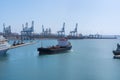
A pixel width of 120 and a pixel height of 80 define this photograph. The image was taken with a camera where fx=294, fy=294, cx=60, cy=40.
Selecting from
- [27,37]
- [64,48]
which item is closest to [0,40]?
[64,48]

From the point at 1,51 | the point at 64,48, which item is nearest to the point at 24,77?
the point at 1,51

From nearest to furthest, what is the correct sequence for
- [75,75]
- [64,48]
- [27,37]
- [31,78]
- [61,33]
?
[31,78], [75,75], [64,48], [27,37], [61,33]

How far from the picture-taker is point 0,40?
149ft

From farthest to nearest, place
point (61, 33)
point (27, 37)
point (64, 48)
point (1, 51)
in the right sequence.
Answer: point (61, 33), point (27, 37), point (64, 48), point (1, 51)

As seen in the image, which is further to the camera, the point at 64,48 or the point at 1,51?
the point at 64,48

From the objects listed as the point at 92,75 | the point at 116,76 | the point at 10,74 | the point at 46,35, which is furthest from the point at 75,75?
the point at 46,35

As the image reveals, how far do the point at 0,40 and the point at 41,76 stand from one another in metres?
23.1

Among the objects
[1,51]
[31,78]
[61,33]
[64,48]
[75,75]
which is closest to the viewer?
[31,78]

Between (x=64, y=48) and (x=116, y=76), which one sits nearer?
(x=116, y=76)

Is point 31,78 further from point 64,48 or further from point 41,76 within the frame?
point 64,48

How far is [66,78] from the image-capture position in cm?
2300

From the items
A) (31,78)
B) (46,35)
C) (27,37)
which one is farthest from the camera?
(46,35)

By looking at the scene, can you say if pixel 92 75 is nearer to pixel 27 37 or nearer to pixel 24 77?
pixel 24 77

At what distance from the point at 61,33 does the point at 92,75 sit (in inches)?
4680
